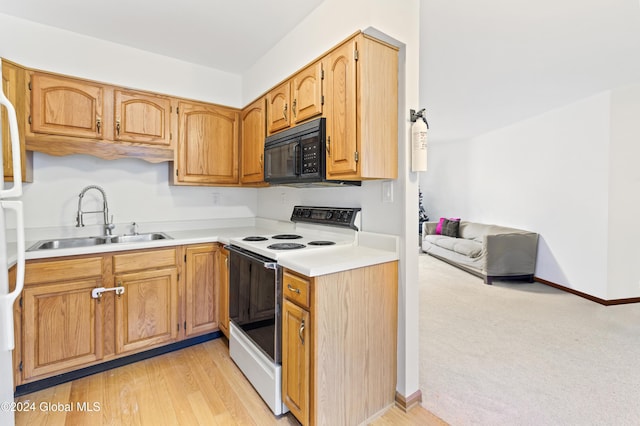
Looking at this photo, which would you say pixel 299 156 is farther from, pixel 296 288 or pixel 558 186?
pixel 558 186

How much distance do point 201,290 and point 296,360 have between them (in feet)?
4.22

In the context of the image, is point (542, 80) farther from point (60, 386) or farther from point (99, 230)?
point (60, 386)

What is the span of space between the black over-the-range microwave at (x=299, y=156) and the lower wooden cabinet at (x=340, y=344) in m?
0.64

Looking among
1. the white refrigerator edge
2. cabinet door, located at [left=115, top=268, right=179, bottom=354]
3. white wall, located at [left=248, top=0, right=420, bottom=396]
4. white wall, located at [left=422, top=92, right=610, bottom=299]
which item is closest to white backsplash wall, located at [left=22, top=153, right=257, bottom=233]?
cabinet door, located at [left=115, top=268, right=179, bottom=354]

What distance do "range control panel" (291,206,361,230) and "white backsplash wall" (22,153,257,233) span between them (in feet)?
3.47

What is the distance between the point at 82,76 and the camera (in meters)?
2.38

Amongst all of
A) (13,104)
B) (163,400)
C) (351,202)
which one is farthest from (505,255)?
(13,104)

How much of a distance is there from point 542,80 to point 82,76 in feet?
14.5

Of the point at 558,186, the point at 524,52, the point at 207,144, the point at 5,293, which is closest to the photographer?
the point at 5,293

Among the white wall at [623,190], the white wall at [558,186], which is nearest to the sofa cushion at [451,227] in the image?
the white wall at [558,186]

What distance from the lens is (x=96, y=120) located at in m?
2.34

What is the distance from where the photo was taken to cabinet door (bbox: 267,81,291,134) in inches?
87.6

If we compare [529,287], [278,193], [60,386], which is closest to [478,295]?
[529,287]

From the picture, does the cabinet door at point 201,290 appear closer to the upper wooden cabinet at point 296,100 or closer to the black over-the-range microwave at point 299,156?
the black over-the-range microwave at point 299,156
